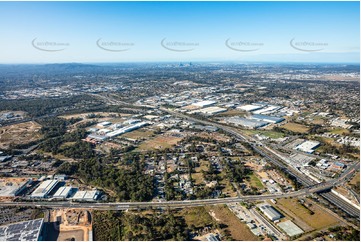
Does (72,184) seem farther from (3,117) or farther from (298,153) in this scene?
(3,117)

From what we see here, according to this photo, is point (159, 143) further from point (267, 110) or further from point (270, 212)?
point (267, 110)

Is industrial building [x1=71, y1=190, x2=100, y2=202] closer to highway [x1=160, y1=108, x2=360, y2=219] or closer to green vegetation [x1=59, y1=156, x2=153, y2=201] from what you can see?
green vegetation [x1=59, y1=156, x2=153, y2=201]

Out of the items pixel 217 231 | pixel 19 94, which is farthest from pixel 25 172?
pixel 19 94

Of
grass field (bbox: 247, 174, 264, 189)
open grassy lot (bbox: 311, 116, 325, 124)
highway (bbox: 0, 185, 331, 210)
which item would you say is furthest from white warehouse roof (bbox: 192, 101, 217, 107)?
highway (bbox: 0, 185, 331, 210)

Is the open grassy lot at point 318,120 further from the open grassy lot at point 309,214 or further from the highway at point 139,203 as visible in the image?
the open grassy lot at point 309,214

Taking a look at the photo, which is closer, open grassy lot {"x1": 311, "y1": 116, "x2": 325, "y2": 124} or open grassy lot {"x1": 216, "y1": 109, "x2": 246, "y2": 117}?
open grassy lot {"x1": 311, "y1": 116, "x2": 325, "y2": 124}
